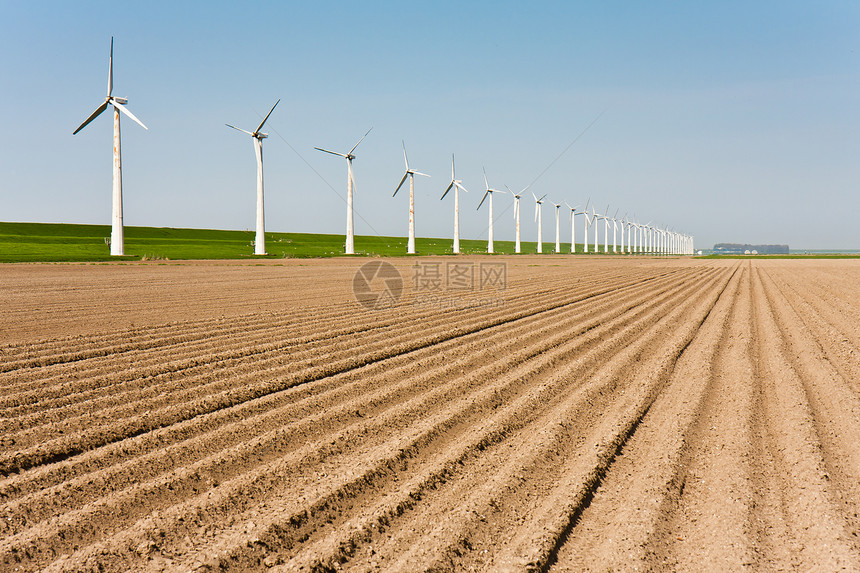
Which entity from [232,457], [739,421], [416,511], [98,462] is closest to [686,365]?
[739,421]

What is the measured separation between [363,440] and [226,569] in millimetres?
2011

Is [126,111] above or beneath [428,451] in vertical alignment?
above

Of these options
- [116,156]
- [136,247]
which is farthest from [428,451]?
[136,247]

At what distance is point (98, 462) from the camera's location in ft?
14.7

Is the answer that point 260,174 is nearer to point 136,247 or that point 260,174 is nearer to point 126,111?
point 126,111

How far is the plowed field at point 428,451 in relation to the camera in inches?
131

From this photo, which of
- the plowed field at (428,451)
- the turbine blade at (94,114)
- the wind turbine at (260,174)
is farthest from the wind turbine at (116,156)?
the plowed field at (428,451)

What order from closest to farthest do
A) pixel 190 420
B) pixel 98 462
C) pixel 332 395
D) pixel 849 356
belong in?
pixel 98 462, pixel 190 420, pixel 332 395, pixel 849 356

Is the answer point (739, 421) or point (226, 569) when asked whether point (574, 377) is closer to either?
point (739, 421)

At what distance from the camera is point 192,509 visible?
374 centimetres

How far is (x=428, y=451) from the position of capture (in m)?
4.79

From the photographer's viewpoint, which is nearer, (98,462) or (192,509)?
(192,509)

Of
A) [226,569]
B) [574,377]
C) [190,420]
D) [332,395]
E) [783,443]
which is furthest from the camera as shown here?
[574,377]

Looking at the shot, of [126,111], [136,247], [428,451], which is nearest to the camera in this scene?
[428,451]
